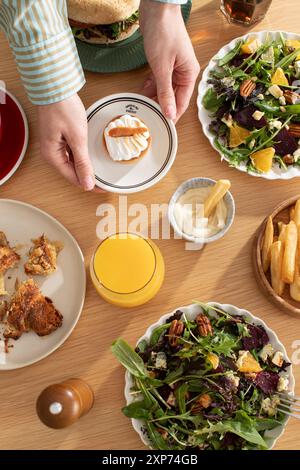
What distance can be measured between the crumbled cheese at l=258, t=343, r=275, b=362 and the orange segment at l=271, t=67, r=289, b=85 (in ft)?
2.32

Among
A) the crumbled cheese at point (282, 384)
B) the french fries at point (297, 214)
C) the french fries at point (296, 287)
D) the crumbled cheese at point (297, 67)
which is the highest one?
the crumbled cheese at point (297, 67)

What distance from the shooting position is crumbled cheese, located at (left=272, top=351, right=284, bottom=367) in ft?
4.74

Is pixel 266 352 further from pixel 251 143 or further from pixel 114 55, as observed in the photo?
pixel 114 55

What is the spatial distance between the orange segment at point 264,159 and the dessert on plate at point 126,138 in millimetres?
296

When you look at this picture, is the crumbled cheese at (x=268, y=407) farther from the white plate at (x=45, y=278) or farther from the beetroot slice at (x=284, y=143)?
the beetroot slice at (x=284, y=143)

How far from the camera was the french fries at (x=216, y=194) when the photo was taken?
1.52 meters

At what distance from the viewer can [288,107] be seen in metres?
1.59

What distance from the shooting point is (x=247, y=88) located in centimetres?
160

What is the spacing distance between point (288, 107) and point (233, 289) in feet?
1.67

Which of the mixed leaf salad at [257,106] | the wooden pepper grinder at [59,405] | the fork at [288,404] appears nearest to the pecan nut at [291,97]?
the mixed leaf salad at [257,106]

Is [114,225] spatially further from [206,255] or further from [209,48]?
[209,48]

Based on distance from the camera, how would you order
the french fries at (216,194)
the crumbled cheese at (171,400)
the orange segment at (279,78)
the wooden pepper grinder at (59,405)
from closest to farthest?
the wooden pepper grinder at (59,405), the crumbled cheese at (171,400), the french fries at (216,194), the orange segment at (279,78)

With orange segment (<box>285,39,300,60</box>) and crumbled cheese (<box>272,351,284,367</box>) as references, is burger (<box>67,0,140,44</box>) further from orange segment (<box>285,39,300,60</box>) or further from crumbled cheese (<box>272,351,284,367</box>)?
crumbled cheese (<box>272,351,284,367</box>)

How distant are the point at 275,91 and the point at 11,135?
0.73 m
